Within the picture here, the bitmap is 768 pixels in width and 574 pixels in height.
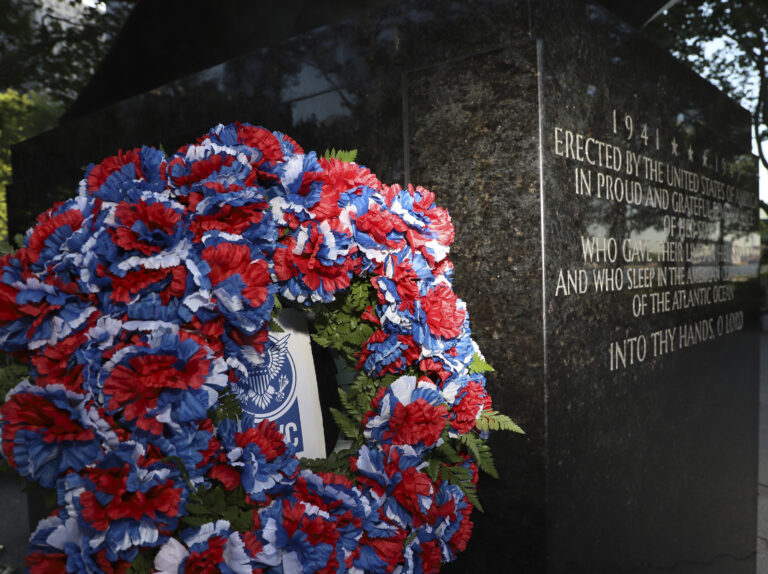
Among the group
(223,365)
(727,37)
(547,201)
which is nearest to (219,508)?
(223,365)

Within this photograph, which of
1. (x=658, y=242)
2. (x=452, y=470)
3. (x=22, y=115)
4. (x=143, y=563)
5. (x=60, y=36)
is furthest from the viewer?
(x=22, y=115)

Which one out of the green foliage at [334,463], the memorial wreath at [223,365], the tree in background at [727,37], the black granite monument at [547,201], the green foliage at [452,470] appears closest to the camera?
the memorial wreath at [223,365]

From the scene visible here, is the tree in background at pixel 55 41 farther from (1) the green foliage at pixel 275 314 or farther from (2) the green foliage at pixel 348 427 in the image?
(2) the green foliage at pixel 348 427

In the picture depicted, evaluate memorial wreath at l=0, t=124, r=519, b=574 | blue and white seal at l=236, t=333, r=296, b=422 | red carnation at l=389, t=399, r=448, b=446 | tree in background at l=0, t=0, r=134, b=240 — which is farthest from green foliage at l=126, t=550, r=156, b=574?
tree in background at l=0, t=0, r=134, b=240

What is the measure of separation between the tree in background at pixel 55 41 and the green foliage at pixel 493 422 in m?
4.43

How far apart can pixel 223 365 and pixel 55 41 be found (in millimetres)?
4671

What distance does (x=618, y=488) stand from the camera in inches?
112

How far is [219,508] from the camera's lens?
5.42ft

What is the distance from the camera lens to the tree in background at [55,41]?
4977 mm

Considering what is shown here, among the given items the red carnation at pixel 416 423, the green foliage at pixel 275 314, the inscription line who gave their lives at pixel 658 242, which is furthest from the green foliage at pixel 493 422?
the green foliage at pixel 275 314

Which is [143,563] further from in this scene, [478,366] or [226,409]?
[478,366]

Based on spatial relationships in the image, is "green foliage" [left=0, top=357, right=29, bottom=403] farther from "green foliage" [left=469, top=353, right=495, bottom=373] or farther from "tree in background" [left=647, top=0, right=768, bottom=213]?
"tree in background" [left=647, top=0, right=768, bottom=213]

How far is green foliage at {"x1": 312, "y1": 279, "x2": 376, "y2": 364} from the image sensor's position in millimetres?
2008

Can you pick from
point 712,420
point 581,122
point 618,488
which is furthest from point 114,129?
point 712,420
